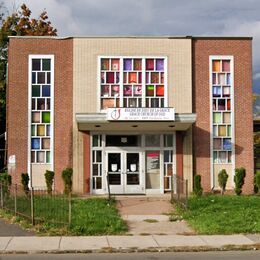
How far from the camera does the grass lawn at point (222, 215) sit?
14258 mm

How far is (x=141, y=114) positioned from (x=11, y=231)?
10352 mm

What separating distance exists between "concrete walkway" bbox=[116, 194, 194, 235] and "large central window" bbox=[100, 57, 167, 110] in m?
4.73

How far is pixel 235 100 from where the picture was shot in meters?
26.0

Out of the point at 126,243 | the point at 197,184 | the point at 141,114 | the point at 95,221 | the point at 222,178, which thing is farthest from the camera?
the point at 222,178

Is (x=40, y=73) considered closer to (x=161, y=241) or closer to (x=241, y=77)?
(x=241, y=77)

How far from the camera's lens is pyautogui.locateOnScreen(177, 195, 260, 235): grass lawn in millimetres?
14258

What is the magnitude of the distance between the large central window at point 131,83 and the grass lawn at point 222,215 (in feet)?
22.4

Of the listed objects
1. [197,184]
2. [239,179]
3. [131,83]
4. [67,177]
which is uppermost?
[131,83]

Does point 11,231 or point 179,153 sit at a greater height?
point 179,153

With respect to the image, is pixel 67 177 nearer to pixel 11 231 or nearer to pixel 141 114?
pixel 141 114

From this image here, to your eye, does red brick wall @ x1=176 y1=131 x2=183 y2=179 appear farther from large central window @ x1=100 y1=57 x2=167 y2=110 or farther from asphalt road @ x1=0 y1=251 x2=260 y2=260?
asphalt road @ x1=0 y1=251 x2=260 y2=260

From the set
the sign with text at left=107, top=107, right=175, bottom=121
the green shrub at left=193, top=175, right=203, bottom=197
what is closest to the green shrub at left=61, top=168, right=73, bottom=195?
the sign with text at left=107, top=107, right=175, bottom=121

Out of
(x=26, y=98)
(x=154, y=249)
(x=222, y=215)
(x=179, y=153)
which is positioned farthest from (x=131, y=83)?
(x=154, y=249)

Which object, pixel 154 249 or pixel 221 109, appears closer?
pixel 154 249
